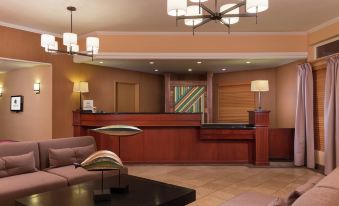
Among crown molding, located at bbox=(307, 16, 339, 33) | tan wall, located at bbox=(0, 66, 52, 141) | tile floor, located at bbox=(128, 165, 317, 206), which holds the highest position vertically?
crown molding, located at bbox=(307, 16, 339, 33)

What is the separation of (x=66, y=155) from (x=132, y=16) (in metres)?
→ 2.66

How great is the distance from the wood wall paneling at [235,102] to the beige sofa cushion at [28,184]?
580 cm

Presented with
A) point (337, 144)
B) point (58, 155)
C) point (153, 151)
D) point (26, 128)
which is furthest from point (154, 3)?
point (26, 128)

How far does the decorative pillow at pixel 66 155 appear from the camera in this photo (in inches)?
141

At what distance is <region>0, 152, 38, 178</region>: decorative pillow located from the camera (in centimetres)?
311

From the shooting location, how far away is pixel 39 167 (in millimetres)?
3586

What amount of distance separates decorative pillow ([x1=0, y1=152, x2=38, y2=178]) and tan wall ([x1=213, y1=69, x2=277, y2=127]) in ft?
19.1

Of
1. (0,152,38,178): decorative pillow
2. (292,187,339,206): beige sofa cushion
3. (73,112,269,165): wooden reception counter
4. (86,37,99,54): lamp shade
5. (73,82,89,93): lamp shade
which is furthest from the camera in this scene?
(73,82,89,93): lamp shade

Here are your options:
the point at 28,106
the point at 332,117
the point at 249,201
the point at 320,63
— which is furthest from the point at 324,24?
the point at 28,106

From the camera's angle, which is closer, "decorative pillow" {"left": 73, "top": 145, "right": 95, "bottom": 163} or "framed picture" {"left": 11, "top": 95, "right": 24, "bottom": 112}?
"decorative pillow" {"left": 73, "top": 145, "right": 95, "bottom": 163}

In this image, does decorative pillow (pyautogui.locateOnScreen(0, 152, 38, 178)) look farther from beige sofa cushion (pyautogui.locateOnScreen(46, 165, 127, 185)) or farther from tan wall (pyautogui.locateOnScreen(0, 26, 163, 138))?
tan wall (pyautogui.locateOnScreen(0, 26, 163, 138))

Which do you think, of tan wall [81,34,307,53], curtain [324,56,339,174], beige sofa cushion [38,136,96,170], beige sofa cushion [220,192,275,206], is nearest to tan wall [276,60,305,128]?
tan wall [81,34,307,53]

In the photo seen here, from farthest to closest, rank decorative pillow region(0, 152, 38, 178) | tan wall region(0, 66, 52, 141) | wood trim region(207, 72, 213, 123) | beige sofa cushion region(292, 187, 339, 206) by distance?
wood trim region(207, 72, 213, 123), tan wall region(0, 66, 52, 141), decorative pillow region(0, 152, 38, 178), beige sofa cushion region(292, 187, 339, 206)

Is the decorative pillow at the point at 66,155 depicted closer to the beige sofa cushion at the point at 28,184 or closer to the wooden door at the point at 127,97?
the beige sofa cushion at the point at 28,184
